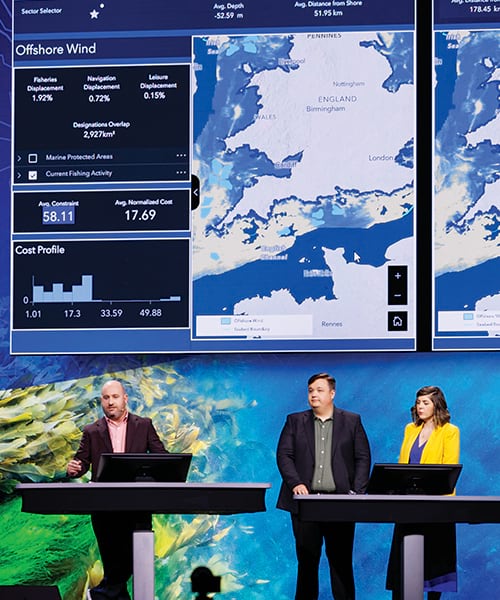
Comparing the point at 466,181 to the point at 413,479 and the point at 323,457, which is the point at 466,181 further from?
the point at 413,479

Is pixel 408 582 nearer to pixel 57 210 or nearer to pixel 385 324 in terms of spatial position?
pixel 385 324

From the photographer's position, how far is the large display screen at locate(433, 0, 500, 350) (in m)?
7.29

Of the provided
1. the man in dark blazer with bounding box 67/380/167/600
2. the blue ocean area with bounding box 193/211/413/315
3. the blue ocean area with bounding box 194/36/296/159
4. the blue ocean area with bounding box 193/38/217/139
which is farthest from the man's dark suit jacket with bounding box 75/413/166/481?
the blue ocean area with bounding box 193/38/217/139

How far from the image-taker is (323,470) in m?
6.62

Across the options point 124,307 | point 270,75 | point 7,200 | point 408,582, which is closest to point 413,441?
point 408,582

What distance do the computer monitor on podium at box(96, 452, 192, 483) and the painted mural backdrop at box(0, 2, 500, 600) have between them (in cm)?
187

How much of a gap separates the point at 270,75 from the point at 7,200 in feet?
6.15

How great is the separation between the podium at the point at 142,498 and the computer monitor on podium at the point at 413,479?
53cm

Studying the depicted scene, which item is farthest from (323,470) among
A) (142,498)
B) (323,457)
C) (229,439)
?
(142,498)

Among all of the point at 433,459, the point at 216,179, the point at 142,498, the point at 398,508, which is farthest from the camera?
the point at 216,179

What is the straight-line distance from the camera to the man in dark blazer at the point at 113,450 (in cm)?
638

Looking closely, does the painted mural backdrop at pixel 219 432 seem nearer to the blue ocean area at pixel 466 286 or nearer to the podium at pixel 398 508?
the blue ocean area at pixel 466 286

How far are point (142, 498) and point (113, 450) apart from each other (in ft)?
3.98

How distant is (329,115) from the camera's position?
7422 mm
